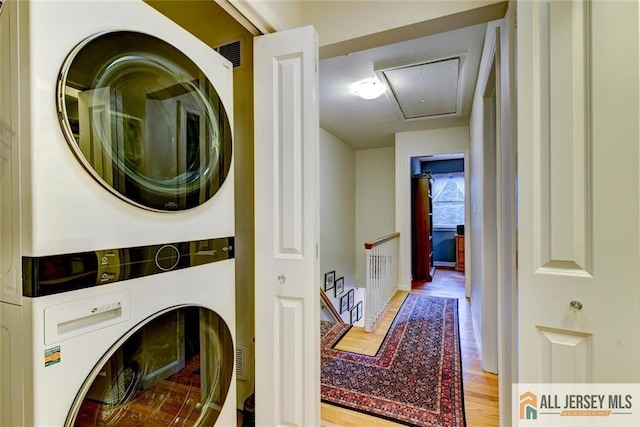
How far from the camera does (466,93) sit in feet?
9.94

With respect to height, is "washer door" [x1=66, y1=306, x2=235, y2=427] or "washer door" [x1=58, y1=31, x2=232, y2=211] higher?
"washer door" [x1=58, y1=31, x2=232, y2=211]

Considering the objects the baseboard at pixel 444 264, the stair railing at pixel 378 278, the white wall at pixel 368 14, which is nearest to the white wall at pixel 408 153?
the stair railing at pixel 378 278

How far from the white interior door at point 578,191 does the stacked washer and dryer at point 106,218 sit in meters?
1.15

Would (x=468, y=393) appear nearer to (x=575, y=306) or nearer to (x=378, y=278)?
(x=575, y=306)

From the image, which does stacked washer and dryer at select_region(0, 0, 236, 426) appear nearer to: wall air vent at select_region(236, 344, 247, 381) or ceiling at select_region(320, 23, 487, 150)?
wall air vent at select_region(236, 344, 247, 381)

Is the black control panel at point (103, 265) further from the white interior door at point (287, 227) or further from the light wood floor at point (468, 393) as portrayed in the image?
the light wood floor at point (468, 393)

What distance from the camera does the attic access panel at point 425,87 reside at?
8.13ft

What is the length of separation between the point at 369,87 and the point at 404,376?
2.46 meters

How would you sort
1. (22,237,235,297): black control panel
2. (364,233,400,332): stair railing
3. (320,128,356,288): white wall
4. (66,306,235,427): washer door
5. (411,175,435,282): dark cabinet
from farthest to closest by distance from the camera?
(411,175,435,282): dark cabinet → (320,128,356,288): white wall → (364,233,400,332): stair railing → (66,306,235,427): washer door → (22,237,235,297): black control panel

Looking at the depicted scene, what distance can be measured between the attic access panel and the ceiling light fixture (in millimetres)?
85

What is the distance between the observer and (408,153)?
Result: 14.8 ft

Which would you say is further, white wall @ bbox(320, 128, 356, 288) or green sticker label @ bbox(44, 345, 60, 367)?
white wall @ bbox(320, 128, 356, 288)

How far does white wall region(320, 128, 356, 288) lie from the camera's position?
434cm

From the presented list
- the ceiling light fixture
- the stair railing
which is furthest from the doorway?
the ceiling light fixture
